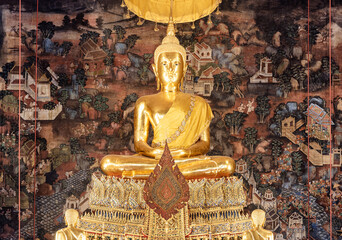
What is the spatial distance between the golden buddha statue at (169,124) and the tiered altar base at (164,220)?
9.5 inches

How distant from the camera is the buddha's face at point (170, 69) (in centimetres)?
536

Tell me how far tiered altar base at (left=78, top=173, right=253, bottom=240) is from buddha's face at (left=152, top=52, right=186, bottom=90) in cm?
135

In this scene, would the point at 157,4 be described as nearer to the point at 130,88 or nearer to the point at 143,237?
the point at 130,88

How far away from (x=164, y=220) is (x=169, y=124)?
1287 mm

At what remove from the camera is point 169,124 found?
5.23 meters

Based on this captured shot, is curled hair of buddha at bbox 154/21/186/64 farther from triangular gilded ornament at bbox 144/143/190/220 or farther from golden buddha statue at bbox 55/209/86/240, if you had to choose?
golden buddha statue at bbox 55/209/86/240

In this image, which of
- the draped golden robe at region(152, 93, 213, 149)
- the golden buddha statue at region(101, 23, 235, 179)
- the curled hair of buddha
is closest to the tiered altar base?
the golden buddha statue at region(101, 23, 235, 179)

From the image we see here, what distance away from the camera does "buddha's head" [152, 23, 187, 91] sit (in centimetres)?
536

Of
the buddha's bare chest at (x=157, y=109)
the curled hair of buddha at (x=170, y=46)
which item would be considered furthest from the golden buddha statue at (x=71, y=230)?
the curled hair of buddha at (x=170, y=46)

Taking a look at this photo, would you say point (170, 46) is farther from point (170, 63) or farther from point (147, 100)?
point (147, 100)

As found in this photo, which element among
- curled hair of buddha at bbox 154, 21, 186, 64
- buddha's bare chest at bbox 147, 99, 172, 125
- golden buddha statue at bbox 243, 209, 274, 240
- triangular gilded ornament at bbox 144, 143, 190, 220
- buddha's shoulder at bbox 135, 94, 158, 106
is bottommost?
golden buddha statue at bbox 243, 209, 274, 240

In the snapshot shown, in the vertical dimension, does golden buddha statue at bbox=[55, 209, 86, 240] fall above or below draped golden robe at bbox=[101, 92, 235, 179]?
below

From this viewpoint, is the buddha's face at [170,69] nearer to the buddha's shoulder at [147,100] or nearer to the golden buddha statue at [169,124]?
the golden buddha statue at [169,124]

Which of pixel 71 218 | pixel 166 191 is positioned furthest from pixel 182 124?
pixel 71 218
